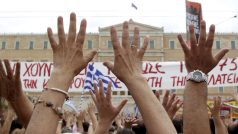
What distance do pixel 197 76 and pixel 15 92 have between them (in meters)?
1.17

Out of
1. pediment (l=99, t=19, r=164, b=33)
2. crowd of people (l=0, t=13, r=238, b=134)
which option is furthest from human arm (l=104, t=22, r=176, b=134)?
pediment (l=99, t=19, r=164, b=33)

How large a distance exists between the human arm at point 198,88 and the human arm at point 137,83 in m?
0.14

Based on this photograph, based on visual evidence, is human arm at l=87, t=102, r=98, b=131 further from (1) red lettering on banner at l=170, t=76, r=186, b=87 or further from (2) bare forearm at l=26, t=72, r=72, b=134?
(1) red lettering on banner at l=170, t=76, r=186, b=87

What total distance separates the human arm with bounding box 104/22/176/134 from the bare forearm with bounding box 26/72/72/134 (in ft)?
1.24

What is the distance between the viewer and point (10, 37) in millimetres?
57656

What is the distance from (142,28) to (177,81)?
172 feet

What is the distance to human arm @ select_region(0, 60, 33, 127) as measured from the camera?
225cm

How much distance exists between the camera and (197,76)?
73.9 inches

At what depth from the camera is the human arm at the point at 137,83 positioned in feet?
6.32

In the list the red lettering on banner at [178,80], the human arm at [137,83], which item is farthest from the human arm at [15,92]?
the red lettering on banner at [178,80]

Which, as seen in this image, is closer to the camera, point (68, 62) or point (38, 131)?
point (38, 131)

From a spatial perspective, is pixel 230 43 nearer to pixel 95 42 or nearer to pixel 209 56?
pixel 95 42

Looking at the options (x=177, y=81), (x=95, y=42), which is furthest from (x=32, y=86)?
(x=95, y=42)

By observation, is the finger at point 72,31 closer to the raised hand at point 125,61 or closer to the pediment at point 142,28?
the raised hand at point 125,61
